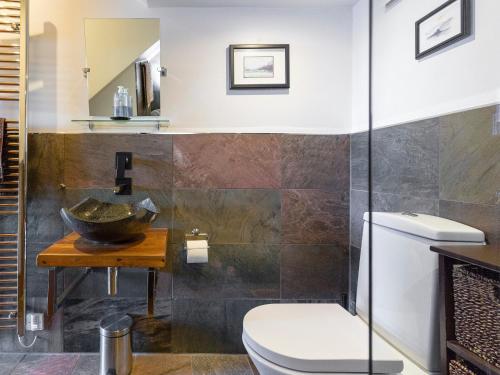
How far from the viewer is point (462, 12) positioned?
1.15 metres

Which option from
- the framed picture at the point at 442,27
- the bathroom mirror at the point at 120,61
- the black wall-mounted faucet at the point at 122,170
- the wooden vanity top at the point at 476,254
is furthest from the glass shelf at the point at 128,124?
the wooden vanity top at the point at 476,254

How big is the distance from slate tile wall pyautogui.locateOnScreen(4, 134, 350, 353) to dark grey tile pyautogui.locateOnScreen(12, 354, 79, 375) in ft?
0.18

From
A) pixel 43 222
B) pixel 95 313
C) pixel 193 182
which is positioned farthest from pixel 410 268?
pixel 43 222

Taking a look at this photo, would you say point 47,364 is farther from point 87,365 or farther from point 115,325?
point 115,325

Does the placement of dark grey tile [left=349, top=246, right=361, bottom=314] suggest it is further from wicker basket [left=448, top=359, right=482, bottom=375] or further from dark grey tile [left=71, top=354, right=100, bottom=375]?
dark grey tile [left=71, top=354, right=100, bottom=375]

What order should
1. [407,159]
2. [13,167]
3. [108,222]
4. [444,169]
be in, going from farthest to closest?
[13,167], [108,222], [407,159], [444,169]

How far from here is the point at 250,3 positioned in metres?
2.02

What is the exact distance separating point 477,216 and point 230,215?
1.26 metres

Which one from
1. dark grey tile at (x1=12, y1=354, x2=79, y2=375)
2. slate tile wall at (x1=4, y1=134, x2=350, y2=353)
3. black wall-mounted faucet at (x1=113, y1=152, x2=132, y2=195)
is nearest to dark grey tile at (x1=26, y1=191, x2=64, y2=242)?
slate tile wall at (x1=4, y1=134, x2=350, y2=353)

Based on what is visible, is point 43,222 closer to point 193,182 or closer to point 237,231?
point 193,182

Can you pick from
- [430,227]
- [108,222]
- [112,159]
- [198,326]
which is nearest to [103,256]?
[108,222]

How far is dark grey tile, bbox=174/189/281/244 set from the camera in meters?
2.03

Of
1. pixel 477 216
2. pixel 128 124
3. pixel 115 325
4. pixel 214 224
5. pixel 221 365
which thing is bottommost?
pixel 221 365

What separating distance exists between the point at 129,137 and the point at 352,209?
1340 mm
